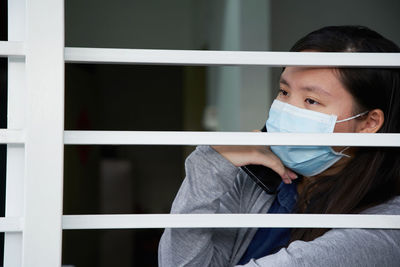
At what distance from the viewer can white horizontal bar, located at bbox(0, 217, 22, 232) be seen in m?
0.73

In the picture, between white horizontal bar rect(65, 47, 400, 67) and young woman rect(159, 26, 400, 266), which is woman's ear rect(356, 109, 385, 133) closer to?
young woman rect(159, 26, 400, 266)

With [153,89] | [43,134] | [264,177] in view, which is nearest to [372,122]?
[264,177]

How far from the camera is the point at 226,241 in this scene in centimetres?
114

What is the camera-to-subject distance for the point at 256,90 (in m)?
2.23

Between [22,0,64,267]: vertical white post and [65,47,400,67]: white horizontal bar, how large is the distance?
0.14ft

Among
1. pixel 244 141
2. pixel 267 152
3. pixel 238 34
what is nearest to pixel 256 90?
pixel 238 34

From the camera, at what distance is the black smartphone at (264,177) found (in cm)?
111

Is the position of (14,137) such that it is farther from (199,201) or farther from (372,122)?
(372,122)

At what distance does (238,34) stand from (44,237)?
5.54 ft

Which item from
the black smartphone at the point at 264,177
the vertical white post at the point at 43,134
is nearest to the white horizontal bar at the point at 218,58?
the vertical white post at the point at 43,134

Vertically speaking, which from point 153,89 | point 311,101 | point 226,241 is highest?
point 153,89

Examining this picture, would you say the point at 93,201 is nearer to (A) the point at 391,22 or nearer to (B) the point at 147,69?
(B) the point at 147,69

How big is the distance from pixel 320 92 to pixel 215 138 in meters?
0.34

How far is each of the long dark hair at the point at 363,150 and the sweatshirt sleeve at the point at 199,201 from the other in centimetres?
23
